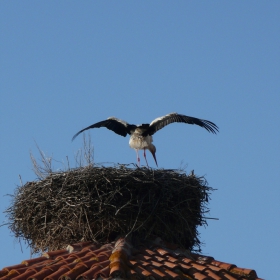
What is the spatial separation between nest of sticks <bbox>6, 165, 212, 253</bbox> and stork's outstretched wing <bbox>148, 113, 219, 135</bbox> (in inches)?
92.3

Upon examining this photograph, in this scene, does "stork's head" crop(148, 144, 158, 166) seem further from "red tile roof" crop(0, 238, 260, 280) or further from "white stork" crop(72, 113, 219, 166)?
"red tile roof" crop(0, 238, 260, 280)

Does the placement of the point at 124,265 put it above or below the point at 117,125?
below

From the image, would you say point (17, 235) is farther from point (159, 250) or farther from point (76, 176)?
point (159, 250)

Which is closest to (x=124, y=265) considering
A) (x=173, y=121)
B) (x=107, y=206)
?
(x=107, y=206)

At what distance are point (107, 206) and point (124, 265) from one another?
4.05ft

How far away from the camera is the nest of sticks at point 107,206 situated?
31.4 feet

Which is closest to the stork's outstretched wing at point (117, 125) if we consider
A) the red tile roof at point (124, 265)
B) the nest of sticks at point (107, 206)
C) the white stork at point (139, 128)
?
the white stork at point (139, 128)

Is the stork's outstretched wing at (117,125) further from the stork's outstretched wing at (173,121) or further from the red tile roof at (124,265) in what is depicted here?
the red tile roof at (124,265)

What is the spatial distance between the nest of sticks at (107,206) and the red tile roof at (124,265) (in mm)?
216

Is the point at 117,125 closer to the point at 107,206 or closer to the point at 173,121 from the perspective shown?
the point at 173,121

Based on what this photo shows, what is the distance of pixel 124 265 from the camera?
8445 millimetres

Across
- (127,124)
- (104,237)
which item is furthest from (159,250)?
(127,124)

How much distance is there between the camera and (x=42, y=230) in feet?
32.8

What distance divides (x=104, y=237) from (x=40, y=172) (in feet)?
4.70
